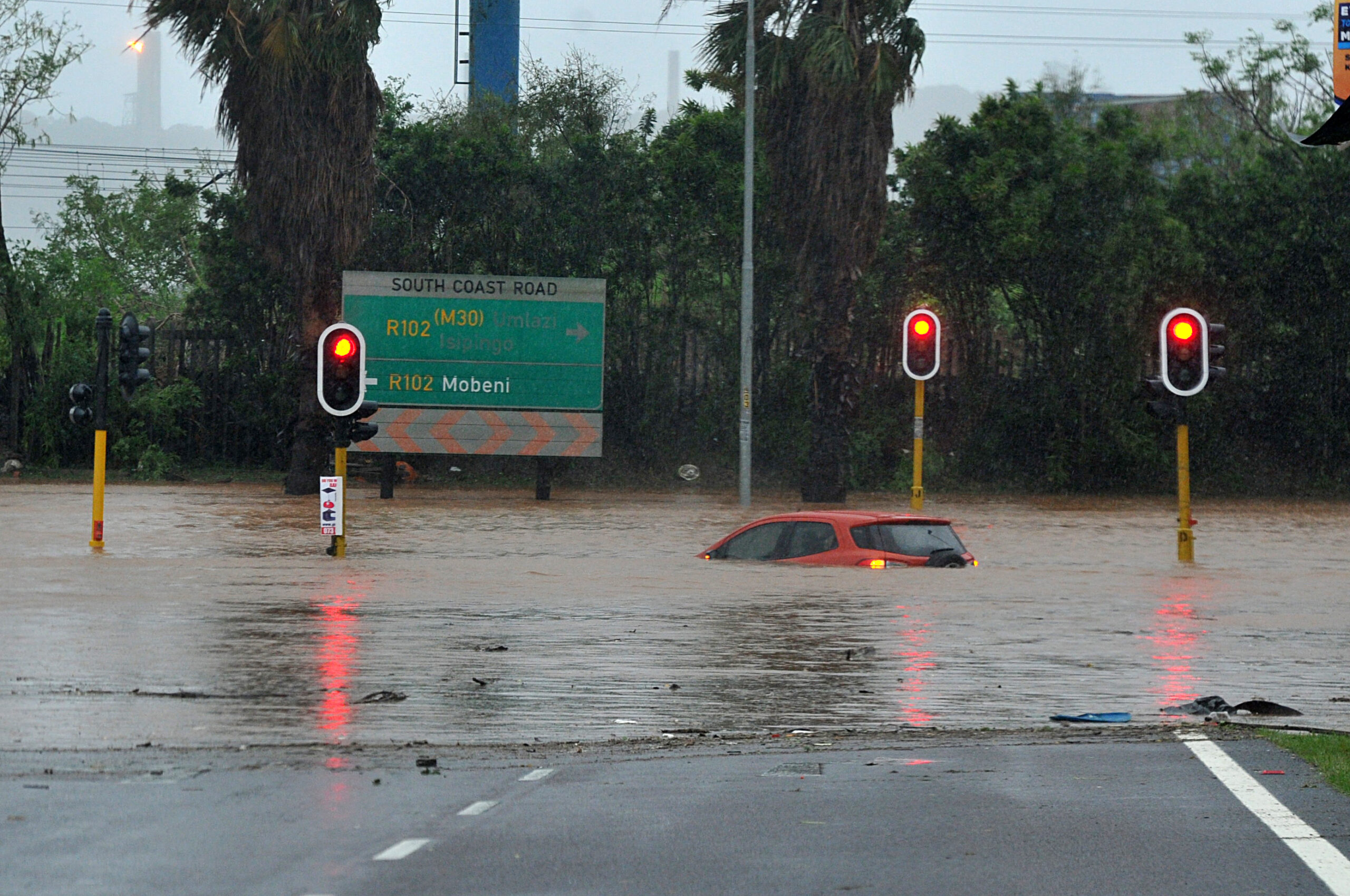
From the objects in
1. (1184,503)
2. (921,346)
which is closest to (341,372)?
(921,346)

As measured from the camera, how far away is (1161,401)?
21172 millimetres

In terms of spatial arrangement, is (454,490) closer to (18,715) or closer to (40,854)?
(18,715)

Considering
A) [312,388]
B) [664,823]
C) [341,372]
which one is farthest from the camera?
[312,388]

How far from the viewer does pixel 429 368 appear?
33.4m

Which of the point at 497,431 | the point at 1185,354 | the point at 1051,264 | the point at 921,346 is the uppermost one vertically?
the point at 1051,264

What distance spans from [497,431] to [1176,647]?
2077 cm

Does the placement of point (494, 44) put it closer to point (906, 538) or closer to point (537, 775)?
point (906, 538)

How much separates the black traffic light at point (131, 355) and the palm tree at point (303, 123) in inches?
430

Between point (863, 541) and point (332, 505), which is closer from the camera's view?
Result: point (863, 541)

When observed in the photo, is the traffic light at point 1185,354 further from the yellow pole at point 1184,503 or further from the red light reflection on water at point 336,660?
the red light reflection on water at point 336,660

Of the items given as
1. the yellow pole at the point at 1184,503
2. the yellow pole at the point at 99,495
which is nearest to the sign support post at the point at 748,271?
the yellow pole at the point at 1184,503

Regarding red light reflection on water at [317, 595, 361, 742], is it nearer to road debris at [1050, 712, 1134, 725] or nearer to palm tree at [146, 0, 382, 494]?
road debris at [1050, 712, 1134, 725]

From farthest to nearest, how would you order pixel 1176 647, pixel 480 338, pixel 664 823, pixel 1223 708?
1. pixel 480 338
2. pixel 1176 647
3. pixel 1223 708
4. pixel 664 823

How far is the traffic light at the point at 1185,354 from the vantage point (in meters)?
20.9
